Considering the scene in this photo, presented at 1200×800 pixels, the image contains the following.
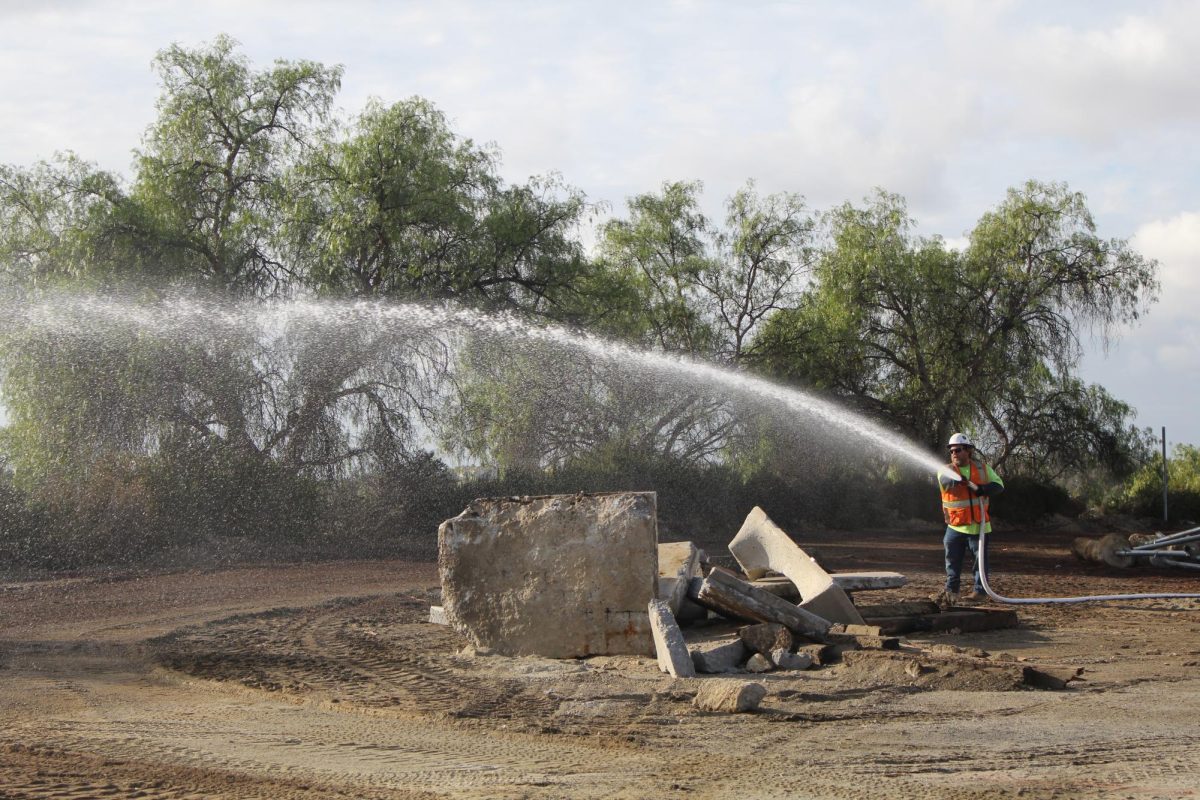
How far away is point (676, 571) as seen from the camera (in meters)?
9.88

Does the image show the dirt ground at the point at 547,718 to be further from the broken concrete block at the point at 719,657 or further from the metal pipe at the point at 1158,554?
the metal pipe at the point at 1158,554

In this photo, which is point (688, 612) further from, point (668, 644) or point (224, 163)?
point (224, 163)

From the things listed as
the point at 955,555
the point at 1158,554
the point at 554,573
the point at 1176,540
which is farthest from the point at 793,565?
the point at 1176,540

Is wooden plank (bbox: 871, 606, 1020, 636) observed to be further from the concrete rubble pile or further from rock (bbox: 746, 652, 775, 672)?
rock (bbox: 746, 652, 775, 672)

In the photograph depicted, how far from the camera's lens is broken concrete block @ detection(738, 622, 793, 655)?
8219mm

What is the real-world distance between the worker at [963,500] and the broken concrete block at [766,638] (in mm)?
4048

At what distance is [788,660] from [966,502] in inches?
181

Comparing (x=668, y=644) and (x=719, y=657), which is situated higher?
(x=668, y=644)

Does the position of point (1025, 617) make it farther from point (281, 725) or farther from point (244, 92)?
point (244, 92)

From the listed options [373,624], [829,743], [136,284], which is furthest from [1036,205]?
[829,743]

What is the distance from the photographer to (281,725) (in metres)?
6.31

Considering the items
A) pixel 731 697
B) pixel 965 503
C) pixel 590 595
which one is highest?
pixel 965 503

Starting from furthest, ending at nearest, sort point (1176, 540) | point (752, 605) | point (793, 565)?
point (1176, 540) < point (793, 565) < point (752, 605)

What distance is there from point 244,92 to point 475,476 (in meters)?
8.67
